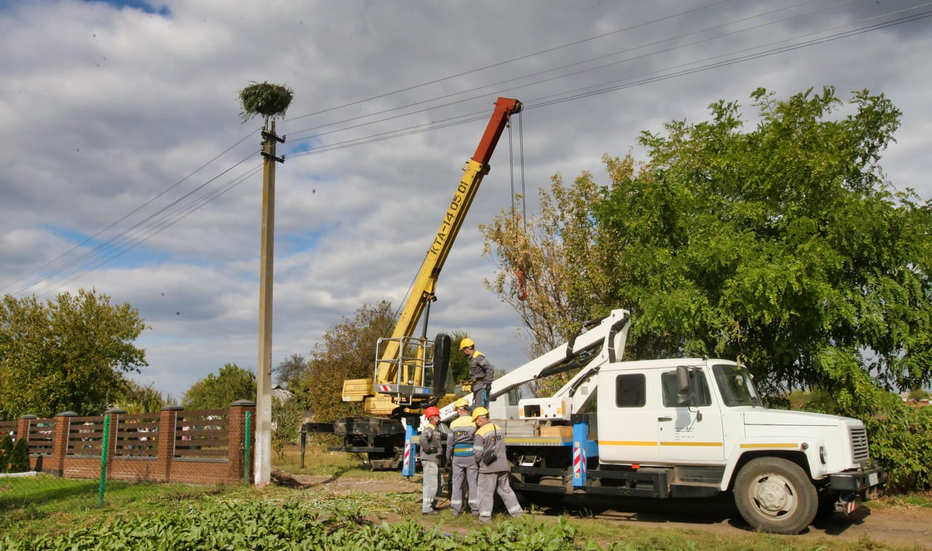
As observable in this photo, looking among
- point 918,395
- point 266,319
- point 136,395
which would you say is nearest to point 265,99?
point 266,319

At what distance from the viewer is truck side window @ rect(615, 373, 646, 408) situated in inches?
396

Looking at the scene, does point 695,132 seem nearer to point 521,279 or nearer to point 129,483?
point 521,279

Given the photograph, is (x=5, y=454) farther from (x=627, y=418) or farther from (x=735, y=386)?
(x=735, y=386)

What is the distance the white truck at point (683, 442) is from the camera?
8.65 m

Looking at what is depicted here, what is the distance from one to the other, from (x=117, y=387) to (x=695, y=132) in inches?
1087

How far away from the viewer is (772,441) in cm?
885

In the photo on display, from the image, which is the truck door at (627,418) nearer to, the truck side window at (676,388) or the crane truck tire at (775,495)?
the truck side window at (676,388)

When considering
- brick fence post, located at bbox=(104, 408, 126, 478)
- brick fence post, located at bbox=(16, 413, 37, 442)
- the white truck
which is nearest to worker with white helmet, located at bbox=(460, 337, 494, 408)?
the white truck

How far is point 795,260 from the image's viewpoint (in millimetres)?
11844

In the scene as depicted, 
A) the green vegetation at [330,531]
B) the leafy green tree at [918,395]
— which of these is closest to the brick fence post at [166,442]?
the green vegetation at [330,531]

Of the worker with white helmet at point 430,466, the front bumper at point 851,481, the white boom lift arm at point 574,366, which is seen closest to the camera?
the front bumper at point 851,481

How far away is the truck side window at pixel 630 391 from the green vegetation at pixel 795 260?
1.99m

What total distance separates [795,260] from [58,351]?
2891 centimetres

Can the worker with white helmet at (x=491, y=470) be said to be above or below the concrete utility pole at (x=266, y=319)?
below
